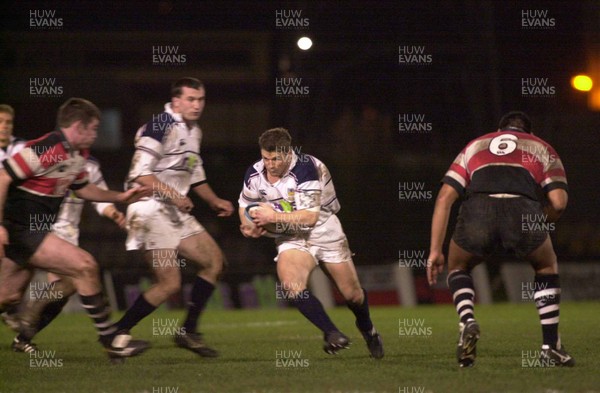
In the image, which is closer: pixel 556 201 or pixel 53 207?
pixel 556 201

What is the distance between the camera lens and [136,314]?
8898 millimetres

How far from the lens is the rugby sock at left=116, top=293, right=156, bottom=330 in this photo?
8.84 m

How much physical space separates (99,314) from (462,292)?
111 inches

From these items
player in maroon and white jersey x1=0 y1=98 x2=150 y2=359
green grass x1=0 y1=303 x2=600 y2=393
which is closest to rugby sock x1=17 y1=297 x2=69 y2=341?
green grass x1=0 y1=303 x2=600 y2=393

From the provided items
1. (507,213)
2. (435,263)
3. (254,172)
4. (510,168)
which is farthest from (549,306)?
(254,172)

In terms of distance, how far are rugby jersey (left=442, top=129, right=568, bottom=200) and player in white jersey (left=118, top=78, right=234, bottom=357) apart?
7.89ft

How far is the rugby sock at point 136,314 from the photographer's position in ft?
29.0

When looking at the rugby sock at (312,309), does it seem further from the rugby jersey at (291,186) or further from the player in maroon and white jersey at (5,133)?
the player in maroon and white jersey at (5,133)

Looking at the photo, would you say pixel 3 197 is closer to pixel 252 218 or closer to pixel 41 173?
pixel 41 173

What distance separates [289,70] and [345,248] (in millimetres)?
15116

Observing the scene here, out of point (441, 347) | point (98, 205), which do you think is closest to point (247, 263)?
point (98, 205)

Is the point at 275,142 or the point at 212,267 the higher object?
the point at 275,142

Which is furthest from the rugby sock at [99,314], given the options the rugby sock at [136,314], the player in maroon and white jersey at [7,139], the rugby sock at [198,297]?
the player in maroon and white jersey at [7,139]

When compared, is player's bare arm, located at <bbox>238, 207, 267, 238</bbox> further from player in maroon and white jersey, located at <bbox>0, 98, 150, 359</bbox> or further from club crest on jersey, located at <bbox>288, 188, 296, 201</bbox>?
player in maroon and white jersey, located at <bbox>0, 98, 150, 359</bbox>
